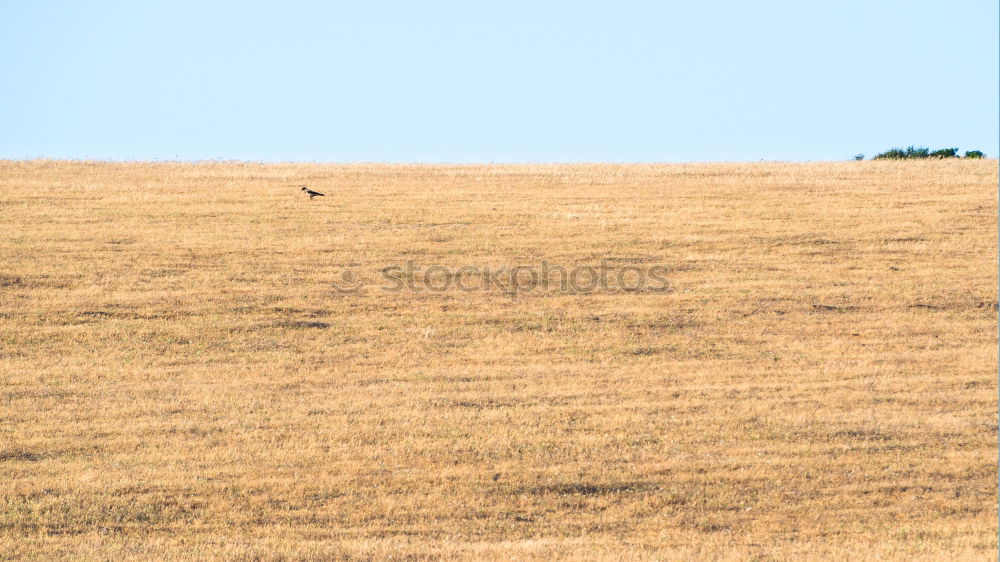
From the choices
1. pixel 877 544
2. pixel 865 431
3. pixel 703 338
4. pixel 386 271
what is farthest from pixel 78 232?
pixel 877 544

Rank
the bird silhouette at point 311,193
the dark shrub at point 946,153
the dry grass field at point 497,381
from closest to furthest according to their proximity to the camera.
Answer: the dry grass field at point 497,381, the bird silhouette at point 311,193, the dark shrub at point 946,153

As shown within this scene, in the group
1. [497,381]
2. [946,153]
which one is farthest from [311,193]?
[946,153]

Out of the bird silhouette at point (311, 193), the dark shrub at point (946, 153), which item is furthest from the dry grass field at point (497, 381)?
the dark shrub at point (946, 153)

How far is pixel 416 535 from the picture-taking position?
12.5 m

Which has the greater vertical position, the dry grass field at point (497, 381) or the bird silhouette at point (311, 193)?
the bird silhouette at point (311, 193)

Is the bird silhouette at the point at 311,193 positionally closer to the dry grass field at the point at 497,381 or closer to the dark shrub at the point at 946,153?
the dry grass field at the point at 497,381

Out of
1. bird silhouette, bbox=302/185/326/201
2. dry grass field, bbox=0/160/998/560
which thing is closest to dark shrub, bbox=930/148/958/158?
dry grass field, bbox=0/160/998/560

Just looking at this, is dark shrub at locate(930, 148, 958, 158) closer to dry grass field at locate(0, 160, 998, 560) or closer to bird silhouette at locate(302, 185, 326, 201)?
dry grass field at locate(0, 160, 998, 560)

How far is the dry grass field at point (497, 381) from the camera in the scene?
42.3 ft

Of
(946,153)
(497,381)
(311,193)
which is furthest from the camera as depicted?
(946,153)

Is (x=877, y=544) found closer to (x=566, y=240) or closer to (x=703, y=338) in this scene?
(x=703, y=338)

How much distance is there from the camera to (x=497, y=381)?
20062mm

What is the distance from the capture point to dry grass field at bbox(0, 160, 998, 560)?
42.3 ft

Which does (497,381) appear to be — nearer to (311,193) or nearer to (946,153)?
(311,193)
